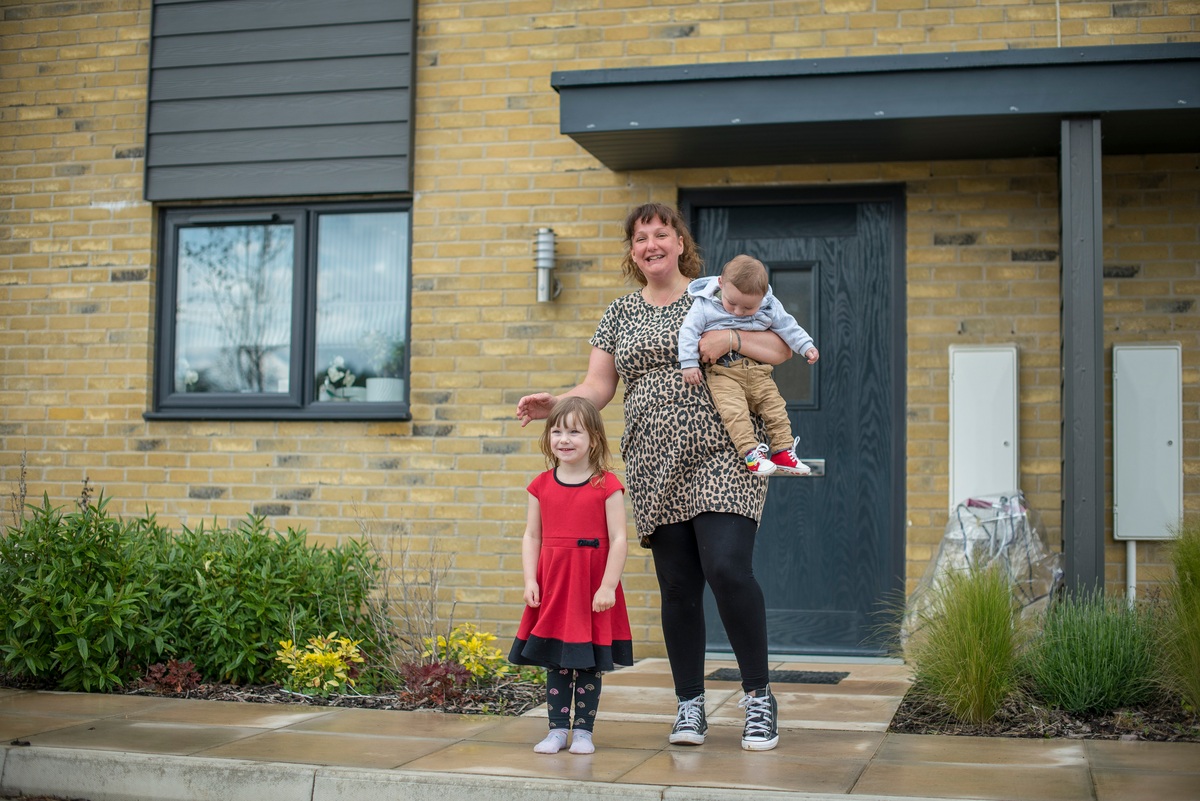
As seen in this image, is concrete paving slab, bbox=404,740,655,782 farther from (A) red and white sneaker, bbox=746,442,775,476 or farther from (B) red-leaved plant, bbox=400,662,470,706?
(A) red and white sneaker, bbox=746,442,775,476

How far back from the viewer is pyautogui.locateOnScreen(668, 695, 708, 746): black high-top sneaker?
3.67m

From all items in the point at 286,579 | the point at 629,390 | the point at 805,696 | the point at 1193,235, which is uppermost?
the point at 1193,235

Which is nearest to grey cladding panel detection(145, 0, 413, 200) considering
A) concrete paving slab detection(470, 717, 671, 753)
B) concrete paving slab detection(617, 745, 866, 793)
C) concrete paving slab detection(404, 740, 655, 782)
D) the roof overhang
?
the roof overhang

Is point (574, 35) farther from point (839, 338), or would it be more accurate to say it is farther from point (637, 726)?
point (637, 726)

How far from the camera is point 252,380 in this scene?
21.7 ft

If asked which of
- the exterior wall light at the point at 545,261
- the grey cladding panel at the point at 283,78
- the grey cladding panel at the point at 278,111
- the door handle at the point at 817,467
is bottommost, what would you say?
the door handle at the point at 817,467

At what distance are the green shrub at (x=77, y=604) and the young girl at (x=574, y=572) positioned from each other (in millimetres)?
1981

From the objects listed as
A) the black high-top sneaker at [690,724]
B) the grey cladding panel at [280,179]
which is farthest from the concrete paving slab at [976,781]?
the grey cladding panel at [280,179]

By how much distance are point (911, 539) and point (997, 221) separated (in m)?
1.68

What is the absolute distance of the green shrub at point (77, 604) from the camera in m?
4.64

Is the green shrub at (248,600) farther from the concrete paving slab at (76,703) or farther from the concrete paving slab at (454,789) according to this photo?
the concrete paving slab at (454,789)

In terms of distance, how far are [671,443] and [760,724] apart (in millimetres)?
951

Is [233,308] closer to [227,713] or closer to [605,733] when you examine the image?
[227,713]

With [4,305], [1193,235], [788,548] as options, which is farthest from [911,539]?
[4,305]
